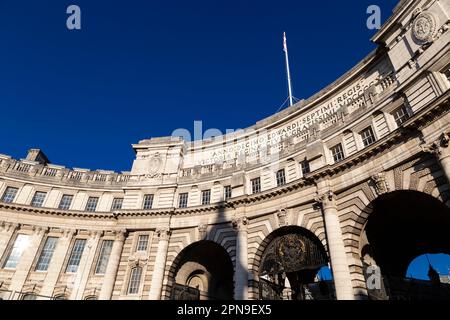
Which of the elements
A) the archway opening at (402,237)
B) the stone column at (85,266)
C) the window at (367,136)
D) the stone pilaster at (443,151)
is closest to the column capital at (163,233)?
the stone column at (85,266)

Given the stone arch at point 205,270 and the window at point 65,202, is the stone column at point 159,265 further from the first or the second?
the window at point 65,202

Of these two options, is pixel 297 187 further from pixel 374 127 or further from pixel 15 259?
pixel 15 259

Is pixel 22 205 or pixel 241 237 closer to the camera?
pixel 241 237

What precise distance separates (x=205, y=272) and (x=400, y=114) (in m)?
22.6

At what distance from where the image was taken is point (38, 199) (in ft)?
98.2

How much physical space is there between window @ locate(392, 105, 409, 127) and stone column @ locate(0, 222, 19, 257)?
3517 cm

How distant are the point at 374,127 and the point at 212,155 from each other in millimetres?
17244

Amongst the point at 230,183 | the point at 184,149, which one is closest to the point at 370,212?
the point at 230,183

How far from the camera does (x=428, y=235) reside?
69.9 feet

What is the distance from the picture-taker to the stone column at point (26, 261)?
25.0 metres

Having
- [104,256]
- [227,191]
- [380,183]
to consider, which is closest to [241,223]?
[227,191]

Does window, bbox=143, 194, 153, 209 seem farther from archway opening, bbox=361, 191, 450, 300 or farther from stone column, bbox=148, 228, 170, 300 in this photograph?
archway opening, bbox=361, 191, 450, 300

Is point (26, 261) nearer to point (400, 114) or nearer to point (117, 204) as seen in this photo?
point (117, 204)

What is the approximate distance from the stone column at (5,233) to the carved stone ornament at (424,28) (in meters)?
38.0
